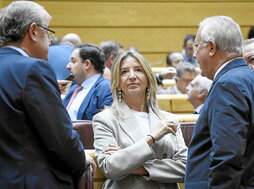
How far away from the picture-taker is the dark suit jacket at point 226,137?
2479 millimetres

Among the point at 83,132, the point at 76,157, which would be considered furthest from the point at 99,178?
the point at 76,157

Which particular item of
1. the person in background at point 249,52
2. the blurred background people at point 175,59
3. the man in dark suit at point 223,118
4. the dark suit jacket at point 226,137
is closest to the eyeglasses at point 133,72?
the person in background at point 249,52

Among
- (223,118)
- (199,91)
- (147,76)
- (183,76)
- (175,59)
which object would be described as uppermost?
(223,118)

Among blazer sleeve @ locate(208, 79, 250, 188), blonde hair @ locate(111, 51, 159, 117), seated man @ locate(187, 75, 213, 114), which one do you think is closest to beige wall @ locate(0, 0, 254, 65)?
seated man @ locate(187, 75, 213, 114)

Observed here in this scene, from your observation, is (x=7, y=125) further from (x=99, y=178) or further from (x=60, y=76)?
(x=60, y=76)

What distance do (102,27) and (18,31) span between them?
24.7ft

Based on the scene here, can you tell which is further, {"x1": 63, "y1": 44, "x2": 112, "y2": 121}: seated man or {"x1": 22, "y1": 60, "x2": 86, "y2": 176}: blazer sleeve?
{"x1": 63, "y1": 44, "x2": 112, "y2": 121}: seated man

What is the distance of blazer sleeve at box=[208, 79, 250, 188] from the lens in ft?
8.11

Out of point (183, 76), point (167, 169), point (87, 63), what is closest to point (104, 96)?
point (87, 63)

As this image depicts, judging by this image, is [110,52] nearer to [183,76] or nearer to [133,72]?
[183,76]

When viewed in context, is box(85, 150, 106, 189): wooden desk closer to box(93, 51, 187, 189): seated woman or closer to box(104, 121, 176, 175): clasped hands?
box(93, 51, 187, 189): seated woman

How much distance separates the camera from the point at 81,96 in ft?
15.8

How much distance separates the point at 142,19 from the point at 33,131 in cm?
785

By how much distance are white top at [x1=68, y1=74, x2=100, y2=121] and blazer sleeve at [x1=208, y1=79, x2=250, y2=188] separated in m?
2.32
